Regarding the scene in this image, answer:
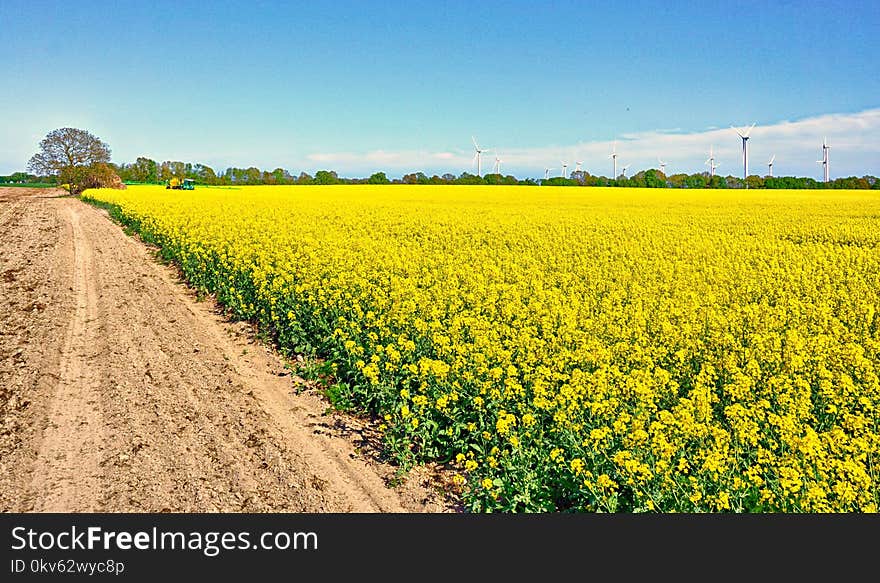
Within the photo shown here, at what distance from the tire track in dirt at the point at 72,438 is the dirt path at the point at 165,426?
0.02m

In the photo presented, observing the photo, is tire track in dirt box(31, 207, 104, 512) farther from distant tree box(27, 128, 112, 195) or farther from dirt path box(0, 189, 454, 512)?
distant tree box(27, 128, 112, 195)

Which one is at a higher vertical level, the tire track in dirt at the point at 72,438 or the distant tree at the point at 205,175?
the distant tree at the point at 205,175

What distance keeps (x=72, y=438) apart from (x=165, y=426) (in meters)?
1.02

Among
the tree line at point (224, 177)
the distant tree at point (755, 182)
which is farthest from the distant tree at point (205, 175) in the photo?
the distant tree at point (755, 182)

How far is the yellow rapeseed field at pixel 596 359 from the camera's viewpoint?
6.06 metres

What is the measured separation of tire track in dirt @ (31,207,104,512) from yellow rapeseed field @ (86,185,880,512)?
118 inches

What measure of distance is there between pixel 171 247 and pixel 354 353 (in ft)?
46.0

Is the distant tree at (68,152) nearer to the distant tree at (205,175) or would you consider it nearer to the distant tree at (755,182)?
the distant tree at (205,175)

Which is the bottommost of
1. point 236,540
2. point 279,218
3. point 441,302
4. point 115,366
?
point 236,540

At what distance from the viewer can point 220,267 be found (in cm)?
1664

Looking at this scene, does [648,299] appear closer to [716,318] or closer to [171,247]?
[716,318]

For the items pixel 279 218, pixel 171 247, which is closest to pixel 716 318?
pixel 171 247

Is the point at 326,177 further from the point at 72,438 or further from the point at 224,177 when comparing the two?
the point at 72,438

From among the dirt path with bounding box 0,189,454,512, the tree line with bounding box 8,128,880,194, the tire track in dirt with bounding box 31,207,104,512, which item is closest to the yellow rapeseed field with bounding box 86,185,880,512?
the dirt path with bounding box 0,189,454,512
